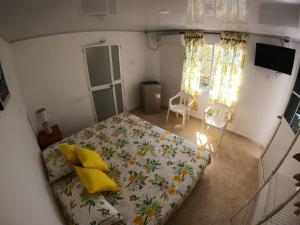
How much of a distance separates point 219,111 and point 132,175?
257cm

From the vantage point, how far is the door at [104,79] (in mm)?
3773

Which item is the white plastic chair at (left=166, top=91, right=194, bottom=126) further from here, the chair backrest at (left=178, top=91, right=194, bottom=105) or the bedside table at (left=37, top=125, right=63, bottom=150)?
the bedside table at (left=37, top=125, right=63, bottom=150)

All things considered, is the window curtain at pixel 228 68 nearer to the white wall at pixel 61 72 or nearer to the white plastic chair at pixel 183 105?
the white plastic chair at pixel 183 105

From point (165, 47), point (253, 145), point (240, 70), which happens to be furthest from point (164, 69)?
point (253, 145)

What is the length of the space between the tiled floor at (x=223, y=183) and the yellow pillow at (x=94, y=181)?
967mm

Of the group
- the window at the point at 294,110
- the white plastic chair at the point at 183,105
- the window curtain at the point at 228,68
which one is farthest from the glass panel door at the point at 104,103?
the window at the point at 294,110

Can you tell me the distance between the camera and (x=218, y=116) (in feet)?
12.2

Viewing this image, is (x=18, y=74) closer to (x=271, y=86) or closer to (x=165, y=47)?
(x=165, y=47)

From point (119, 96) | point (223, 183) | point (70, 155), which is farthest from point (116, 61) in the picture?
point (223, 183)

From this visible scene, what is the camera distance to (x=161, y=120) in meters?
Answer: 4.51

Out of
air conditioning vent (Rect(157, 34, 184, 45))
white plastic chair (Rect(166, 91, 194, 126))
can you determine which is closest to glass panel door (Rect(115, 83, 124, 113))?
white plastic chair (Rect(166, 91, 194, 126))

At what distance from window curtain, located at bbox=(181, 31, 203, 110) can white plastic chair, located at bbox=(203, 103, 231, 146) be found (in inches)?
21.3

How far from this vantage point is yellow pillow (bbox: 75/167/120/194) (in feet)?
5.96

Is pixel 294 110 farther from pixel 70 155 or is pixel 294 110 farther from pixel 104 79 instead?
pixel 104 79
